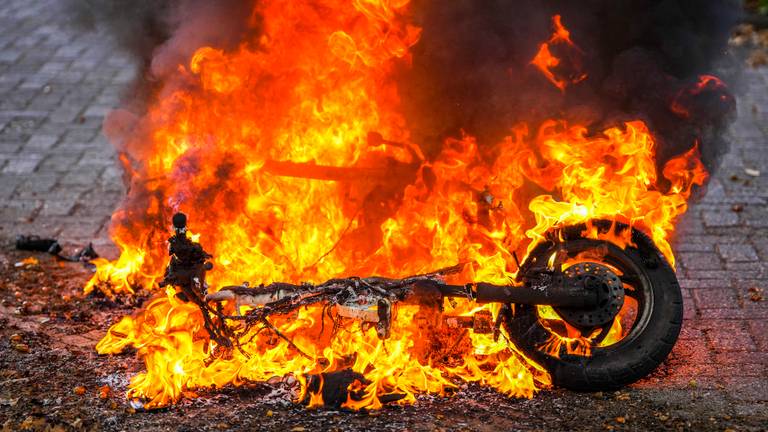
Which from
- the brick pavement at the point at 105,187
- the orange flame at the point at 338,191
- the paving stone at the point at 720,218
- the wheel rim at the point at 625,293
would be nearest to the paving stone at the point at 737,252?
the brick pavement at the point at 105,187

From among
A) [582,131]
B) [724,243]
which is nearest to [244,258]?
[582,131]

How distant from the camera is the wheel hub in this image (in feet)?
19.1

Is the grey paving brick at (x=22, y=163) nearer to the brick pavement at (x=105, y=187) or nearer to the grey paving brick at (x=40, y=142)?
the brick pavement at (x=105, y=187)

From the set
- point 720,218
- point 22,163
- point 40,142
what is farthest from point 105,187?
→ point 720,218

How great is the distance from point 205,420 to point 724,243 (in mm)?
5578

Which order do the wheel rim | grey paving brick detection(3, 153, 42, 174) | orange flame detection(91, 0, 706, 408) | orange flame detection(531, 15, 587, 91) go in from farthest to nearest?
1. grey paving brick detection(3, 153, 42, 174)
2. orange flame detection(531, 15, 587, 91)
3. orange flame detection(91, 0, 706, 408)
4. the wheel rim

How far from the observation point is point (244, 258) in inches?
266

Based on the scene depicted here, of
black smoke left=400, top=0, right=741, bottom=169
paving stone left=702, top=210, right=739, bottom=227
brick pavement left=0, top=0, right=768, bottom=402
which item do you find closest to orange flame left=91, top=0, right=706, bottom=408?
black smoke left=400, top=0, right=741, bottom=169

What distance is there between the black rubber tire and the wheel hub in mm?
182

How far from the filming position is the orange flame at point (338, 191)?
6.11m

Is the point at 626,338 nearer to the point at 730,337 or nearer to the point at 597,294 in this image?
the point at 597,294

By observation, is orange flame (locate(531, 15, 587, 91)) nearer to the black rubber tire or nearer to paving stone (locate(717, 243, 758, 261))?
the black rubber tire

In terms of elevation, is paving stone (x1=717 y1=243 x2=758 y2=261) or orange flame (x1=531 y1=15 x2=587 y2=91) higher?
orange flame (x1=531 y1=15 x2=587 y2=91)

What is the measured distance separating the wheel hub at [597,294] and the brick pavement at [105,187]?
575 millimetres
